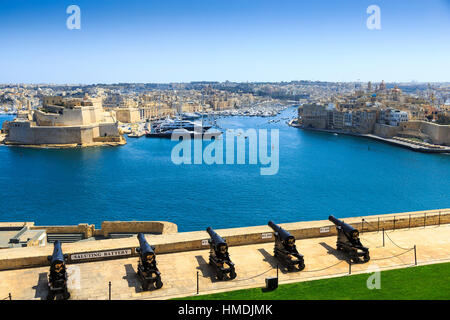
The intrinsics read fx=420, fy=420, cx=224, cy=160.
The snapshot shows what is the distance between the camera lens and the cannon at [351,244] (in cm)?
534

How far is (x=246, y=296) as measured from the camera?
4367 mm

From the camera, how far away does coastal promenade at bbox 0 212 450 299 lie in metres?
4.55

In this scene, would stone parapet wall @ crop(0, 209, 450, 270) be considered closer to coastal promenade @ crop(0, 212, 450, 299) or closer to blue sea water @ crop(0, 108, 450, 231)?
coastal promenade @ crop(0, 212, 450, 299)

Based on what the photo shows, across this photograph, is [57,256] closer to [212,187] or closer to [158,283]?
[158,283]

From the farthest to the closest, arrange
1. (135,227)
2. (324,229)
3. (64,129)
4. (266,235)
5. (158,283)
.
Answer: (64,129) < (135,227) < (324,229) < (266,235) < (158,283)

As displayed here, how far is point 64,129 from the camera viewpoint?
40.3m

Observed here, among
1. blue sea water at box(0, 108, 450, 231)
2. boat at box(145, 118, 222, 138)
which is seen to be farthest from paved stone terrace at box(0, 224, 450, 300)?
boat at box(145, 118, 222, 138)

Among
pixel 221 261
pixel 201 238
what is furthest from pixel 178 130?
pixel 221 261

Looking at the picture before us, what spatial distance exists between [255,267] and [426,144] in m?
36.4

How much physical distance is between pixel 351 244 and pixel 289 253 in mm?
913

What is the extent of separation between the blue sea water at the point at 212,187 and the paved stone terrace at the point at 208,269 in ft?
32.6

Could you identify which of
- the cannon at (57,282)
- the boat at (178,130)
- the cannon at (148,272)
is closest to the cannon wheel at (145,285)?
the cannon at (148,272)

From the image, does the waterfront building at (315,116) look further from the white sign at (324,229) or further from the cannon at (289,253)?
the cannon at (289,253)
